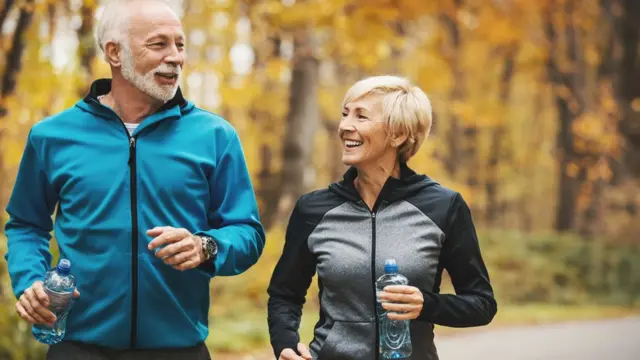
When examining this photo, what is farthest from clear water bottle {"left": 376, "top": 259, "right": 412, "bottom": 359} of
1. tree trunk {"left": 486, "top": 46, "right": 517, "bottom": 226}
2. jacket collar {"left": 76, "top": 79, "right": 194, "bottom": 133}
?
tree trunk {"left": 486, "top": 46, "right": 517, "bottom": 226}

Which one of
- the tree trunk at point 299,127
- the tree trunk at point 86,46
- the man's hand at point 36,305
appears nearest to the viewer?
the man's hand at point 36,305

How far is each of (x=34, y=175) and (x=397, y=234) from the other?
1514 millimetres

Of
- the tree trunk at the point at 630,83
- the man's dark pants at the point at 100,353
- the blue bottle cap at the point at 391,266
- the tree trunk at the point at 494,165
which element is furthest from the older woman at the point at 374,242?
the tree trunk at the point at 494,165

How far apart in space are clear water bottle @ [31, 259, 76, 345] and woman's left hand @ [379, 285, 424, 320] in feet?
3.87

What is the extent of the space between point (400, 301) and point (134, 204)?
109 centimetres

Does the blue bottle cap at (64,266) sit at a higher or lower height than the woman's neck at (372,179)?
lower

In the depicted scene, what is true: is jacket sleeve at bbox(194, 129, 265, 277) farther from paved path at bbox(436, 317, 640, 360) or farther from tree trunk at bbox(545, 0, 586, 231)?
tree trunk at bbox(545, 0, 586, 231)

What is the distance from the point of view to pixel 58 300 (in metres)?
3.62

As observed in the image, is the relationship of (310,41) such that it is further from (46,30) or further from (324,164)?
(324,164)

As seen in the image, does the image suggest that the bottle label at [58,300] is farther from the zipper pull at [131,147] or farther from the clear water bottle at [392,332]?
the clear water bottle at [392,332]

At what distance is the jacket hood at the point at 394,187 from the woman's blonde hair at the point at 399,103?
0.14 meters

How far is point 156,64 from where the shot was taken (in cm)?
397

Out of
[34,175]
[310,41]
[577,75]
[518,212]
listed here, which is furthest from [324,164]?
[34,175]

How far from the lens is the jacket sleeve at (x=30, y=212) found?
398 centimetres
